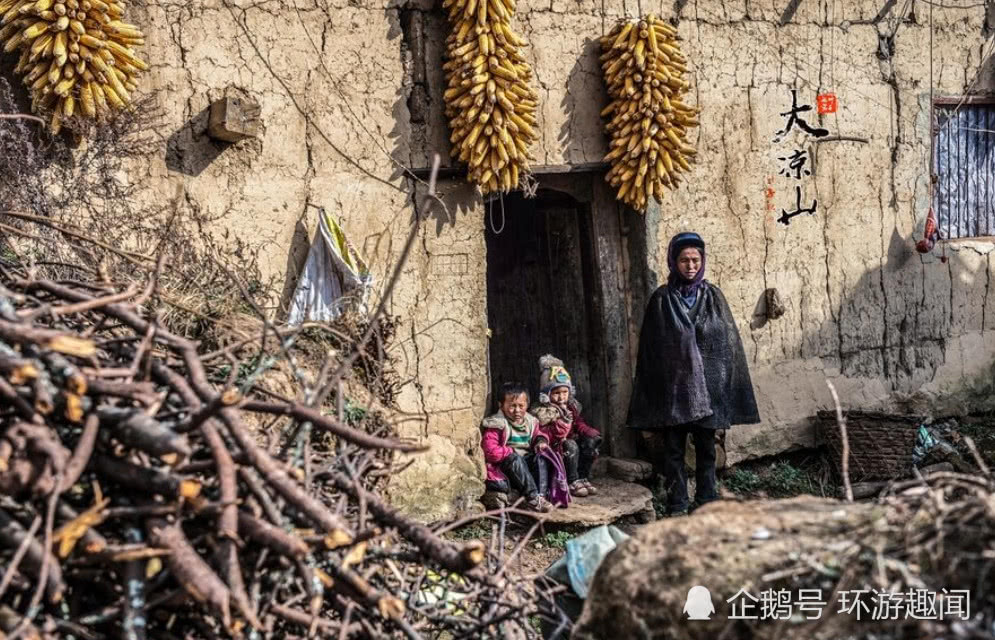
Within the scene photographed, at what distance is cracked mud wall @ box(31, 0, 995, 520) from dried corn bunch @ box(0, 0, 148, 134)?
0.37m

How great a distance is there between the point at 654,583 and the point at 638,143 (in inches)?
163

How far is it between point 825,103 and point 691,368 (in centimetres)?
219

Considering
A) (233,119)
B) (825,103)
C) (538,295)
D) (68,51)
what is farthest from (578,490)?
(68,51)

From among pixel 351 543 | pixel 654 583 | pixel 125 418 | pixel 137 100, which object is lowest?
pixel 654 583

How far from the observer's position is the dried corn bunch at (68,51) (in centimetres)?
543

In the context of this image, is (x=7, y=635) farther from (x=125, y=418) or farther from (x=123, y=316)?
(x=123, y=316)

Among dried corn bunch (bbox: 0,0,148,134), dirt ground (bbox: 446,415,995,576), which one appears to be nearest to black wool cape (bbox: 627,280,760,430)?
dirt ground (bbox: 446,415,995,576)

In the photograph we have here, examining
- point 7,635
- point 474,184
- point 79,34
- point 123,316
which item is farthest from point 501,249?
point 7,635

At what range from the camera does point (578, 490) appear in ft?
22.3

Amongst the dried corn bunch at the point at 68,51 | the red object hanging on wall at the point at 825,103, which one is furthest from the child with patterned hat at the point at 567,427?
the dried corn bunch at the point at 68,51

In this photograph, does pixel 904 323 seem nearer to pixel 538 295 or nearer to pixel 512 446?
pixel 538 295

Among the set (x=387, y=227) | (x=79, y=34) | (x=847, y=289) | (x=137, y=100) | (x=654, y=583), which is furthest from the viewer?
(x=847, y=289)

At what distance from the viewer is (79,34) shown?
18.0 feet

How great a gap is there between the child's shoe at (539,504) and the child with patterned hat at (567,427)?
0.42 metres
